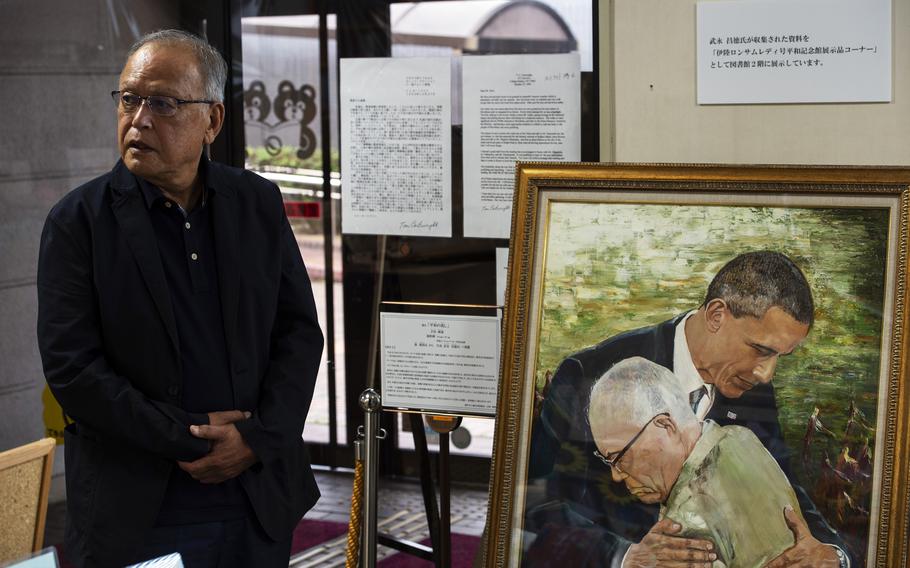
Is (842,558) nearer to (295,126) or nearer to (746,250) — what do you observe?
(746,250)

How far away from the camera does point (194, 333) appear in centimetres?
221

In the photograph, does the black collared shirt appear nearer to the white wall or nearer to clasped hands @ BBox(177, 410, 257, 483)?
clasped hands @ BBox(177, 410, 257, 483)

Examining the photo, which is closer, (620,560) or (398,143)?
(620,560)

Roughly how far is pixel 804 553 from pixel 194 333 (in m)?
1.36

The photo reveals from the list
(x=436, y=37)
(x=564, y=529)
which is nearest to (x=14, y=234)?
(x=436, y=37)

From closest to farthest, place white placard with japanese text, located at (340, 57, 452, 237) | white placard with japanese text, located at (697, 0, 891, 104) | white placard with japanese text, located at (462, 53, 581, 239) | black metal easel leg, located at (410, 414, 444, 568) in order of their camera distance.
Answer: white placard with japanese text, located at (697, 0, 891, 104) < white placard with japanese text, located at (462, 53, 581, 239) < white placard with japanese text, located at (340, 57, 452, 237) < black metal easel leg, located at (410, 414, 444, 568)

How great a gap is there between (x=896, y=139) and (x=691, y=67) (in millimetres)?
531

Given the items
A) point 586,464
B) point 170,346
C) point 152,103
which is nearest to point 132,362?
point 170,346

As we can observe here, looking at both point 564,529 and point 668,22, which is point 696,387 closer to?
point 564,529

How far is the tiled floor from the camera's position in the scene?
3.44 metres

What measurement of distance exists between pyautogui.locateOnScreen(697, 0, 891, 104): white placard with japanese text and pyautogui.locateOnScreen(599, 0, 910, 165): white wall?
0.03 meters

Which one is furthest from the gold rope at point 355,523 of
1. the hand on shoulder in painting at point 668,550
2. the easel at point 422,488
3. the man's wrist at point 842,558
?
the man's wrist at point 842,558

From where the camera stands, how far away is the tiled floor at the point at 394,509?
11.3ft

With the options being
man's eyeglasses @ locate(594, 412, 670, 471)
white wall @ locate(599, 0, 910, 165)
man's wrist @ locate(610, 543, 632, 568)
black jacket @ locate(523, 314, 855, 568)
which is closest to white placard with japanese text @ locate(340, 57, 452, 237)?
white wall @ locate(599, 0, 910, 165)
